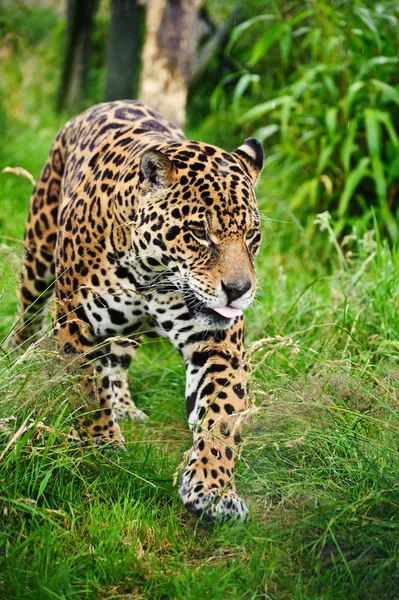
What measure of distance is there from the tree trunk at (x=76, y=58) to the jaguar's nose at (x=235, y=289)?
27.3 ft

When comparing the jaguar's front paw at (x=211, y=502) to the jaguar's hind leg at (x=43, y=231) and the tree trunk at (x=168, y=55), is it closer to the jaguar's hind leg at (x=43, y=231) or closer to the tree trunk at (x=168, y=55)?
the jaguar's hind leg at (x=43, y=231)

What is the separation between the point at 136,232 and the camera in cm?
399

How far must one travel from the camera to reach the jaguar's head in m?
3.77

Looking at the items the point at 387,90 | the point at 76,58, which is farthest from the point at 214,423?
the point at 76,58

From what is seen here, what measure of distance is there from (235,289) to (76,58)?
8769mm

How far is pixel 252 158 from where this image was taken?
4270 mm

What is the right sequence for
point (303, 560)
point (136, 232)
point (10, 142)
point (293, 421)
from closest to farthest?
point (303, 560) < point (293, 421) < point (136, 232) < point (10, 142)

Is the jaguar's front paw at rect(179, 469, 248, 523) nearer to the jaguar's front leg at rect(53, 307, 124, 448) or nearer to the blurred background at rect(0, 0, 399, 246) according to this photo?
the jaguar's front leg at rect(53, 307, 124, 448)

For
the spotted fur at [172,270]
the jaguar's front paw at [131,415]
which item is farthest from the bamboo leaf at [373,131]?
the jaguar's front paw at [131,415]

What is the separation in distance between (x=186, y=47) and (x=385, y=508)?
18.9 feet

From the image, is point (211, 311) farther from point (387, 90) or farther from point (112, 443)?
point (387, 90)

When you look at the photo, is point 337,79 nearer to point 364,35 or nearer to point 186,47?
point 364,35

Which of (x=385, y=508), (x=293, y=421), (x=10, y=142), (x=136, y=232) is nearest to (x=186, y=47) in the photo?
(x=10, y=142)

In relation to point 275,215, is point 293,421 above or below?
above
